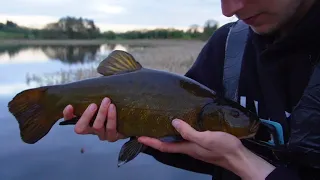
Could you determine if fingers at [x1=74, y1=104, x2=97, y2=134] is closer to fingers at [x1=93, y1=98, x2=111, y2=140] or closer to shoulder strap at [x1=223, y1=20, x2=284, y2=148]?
fingers at [x1=93, y1=98, x2=111, y2=140]

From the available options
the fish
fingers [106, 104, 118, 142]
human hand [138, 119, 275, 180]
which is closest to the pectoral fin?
the fish

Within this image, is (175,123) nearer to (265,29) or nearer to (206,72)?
(206,72)

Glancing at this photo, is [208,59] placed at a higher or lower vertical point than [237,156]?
higher

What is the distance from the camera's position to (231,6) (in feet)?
7.06

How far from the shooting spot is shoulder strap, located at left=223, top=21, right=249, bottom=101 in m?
2.30

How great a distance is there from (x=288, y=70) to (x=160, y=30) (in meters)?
59.5

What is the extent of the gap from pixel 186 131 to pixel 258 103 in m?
0.52

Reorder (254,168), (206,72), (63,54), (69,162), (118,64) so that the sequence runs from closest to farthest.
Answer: (254,168)
(118,64)
(206,72)
(69,162)
(63,54)

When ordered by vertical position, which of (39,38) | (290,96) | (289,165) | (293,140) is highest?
(290,96)

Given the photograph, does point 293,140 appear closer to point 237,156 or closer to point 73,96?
point 237,156

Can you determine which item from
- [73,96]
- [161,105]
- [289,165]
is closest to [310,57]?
Answer: [289,165]

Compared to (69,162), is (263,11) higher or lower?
higher

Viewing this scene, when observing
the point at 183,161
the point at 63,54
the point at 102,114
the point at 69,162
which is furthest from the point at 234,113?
the point at 63,54

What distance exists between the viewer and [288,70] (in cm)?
225
